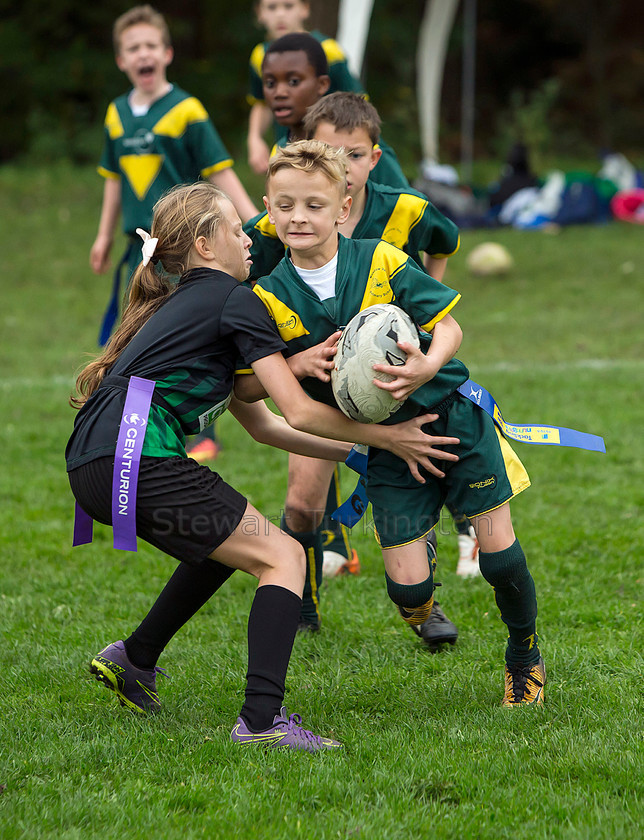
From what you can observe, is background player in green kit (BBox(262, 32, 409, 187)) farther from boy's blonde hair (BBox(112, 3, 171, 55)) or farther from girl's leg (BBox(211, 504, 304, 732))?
girl's leg (BBox(211, 504, 304, 732))

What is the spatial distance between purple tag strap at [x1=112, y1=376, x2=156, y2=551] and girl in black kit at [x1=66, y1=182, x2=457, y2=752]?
4 centimetres

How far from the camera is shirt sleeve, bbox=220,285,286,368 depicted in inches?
118

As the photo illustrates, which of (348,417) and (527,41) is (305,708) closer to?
(348,417)

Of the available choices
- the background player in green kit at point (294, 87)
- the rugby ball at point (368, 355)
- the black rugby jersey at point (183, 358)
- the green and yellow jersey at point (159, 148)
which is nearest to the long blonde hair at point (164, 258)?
the black rugby jersey at point (183, 358)

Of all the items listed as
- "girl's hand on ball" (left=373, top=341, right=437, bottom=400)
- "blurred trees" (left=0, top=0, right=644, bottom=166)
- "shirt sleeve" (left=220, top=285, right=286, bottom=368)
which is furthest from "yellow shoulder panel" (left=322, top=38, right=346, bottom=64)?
"blurred trees" (left=0, top=0, right=644, bottom=166)

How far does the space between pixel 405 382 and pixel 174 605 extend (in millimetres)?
1094

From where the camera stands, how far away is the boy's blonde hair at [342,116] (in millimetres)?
3703

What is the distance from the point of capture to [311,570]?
4082 millimetres

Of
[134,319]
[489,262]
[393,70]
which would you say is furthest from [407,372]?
[393,70]

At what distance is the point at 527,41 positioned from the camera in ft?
83.8

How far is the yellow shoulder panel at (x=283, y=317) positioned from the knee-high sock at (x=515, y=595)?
0.92m

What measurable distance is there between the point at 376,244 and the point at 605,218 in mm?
12762

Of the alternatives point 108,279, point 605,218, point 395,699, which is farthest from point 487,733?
point 605,218

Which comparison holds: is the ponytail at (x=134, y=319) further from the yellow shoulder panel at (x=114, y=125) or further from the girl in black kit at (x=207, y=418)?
the yellow shoulder panel at (x=114, y=125)
